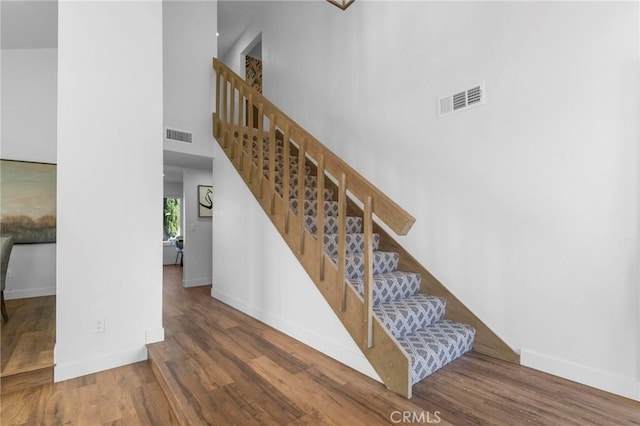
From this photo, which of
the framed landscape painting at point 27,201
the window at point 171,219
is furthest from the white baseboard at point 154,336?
the window at point 171,219

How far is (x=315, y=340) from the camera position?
2363 millimetres

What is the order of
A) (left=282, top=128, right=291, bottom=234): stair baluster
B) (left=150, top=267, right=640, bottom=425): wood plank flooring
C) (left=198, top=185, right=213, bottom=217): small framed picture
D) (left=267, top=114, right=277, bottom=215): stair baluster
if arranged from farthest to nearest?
(left=198, top=185, right=213, bottom=217): small framed picture → (left=267, top=114, right=277, bottom=215): stair baluster → (left=282, top=128, right=291, bottom=234): stair baluster → (left=150, top=267, right=640, bottom=425): wood plank flooring

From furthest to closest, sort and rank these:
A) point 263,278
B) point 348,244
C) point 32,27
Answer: point 32,27 < point 263,278 < point 348,244

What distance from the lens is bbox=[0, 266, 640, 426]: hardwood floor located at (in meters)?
1.54

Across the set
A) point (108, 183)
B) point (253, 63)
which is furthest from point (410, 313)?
point (253, 63)

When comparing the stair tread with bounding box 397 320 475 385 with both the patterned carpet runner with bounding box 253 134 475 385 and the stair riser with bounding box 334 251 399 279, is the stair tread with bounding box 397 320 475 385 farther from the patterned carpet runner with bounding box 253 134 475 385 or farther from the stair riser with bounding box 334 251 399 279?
the stair riser with bounding box 334 251 399 279

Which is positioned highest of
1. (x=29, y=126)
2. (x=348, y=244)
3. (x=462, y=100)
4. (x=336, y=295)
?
(x=29, y=126)

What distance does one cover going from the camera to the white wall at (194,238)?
16.3 ft

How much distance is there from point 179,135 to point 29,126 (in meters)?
2.25

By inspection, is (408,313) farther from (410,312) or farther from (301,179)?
(301,179)

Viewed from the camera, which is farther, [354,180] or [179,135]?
[179,135]

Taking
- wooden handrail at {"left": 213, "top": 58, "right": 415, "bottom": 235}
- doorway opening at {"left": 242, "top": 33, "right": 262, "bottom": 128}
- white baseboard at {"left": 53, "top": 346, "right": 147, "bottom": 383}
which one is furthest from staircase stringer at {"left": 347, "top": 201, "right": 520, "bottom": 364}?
doorway opening at {"left": 242, "top": 33, "right": 262, "bottom": 128}

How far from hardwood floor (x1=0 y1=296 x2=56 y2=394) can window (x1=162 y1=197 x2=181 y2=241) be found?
18.9 feet

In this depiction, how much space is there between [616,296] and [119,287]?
3459 millimetres
